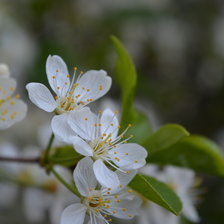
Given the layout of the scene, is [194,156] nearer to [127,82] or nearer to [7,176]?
[127,82]

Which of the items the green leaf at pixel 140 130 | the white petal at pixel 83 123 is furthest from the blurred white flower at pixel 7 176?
the white petal at pixel 83 123

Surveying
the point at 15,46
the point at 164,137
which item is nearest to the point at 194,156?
the point at 164,137

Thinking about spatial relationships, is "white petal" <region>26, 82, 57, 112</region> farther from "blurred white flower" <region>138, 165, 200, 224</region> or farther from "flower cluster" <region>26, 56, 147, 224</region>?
"blurred white flower" <region>138, 165, 200, 224</region>

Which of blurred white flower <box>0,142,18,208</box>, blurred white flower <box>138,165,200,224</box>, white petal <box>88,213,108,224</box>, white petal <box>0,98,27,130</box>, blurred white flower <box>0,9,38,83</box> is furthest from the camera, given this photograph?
blurred white flower <box>0,9,38,83</box>

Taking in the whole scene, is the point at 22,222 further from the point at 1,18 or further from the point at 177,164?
the point at 177,164

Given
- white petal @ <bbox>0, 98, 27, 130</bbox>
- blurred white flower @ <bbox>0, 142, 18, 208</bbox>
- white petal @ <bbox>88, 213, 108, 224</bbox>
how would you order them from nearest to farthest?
white petal @ <bbox>88, 213, 108, 224</bbox>, white petal @ <bbox>0, 98, 27, 130</bbox>, blurred white flower @ <bbox>0, 142, 18, 208</bbox>

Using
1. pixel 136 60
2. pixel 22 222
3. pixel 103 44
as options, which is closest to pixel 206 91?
pixel 136 60

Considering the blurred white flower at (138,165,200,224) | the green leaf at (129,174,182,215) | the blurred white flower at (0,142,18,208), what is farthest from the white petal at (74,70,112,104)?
the blurred white flower at (0,142,18,208)
